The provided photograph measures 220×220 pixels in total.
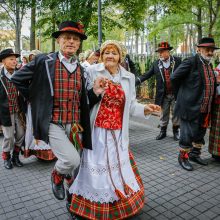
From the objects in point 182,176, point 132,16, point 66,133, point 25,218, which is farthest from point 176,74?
point 132,16

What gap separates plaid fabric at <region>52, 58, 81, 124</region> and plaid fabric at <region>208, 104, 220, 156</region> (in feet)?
8.95

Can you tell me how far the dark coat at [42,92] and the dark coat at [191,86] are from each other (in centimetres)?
217

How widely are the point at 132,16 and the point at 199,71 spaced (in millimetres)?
9793

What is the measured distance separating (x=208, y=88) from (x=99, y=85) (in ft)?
7.66

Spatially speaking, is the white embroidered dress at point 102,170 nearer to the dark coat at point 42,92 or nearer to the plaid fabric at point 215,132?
the dark coat at point 42,92

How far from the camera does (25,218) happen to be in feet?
11.6

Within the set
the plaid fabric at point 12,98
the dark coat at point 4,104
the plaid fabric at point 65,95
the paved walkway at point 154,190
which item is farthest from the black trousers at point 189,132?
the plaid fabric at point 12,98

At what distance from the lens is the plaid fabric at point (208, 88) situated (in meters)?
4.91

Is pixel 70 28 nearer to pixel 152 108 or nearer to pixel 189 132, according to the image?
pixel 152 108

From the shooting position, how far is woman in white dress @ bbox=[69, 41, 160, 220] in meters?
3.28

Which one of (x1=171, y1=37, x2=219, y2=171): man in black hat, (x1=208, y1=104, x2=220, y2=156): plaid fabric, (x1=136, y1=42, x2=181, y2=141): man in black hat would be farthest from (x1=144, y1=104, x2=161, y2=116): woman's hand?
(x1=136, y1=42, x2=181, y2=141): man in black hat

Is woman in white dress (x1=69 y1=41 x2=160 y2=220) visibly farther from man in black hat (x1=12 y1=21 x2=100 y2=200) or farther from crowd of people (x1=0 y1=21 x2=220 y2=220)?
man in black hat (x1=12 y1=21 x2=100 y2=200)

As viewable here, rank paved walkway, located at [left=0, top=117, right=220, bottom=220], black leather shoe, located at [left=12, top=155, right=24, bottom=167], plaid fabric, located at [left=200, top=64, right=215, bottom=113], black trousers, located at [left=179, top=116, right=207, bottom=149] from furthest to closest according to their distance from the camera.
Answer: black leather shoe, located at [left=12, top=155, right=24, bottom=167] → black trousers, located at [left=179, top=116, right=207, bottom=149] → plaid fabric, located at [left=200, top=64, right=215, bottom=113] → paved walkway, located at [left=0, top=117, right=220, bottom=220]

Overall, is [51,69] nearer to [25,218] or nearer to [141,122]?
[25,218]
